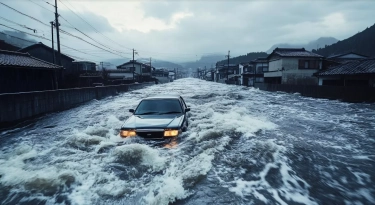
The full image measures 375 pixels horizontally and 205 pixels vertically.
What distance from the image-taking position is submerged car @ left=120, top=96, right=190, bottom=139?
6.44m

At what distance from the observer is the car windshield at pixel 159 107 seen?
7.92m

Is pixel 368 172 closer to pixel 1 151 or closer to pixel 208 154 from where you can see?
pixel 208 154

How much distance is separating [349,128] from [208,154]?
864 centimetres

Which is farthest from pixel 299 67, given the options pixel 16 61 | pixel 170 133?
pixel 16 61

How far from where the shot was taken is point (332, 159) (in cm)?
668

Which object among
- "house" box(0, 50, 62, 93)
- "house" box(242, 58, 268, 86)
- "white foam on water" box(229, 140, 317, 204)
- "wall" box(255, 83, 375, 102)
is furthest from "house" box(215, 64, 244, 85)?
"white foam on water" box(229, 140, 317, 204)

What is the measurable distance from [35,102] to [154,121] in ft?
33.6

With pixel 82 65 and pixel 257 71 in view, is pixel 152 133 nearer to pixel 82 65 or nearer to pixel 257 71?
pixel 82 65

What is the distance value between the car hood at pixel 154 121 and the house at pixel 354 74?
69.3 feet

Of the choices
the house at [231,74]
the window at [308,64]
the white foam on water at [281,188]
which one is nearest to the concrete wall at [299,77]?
the window at [308,64]

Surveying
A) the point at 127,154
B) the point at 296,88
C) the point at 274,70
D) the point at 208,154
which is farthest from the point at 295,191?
the point at 274,70

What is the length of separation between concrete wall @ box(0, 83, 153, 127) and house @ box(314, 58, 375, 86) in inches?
1022

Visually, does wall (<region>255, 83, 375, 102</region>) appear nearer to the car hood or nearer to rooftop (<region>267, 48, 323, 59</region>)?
rooftop (<region>267, 48, 323, 59</region>)

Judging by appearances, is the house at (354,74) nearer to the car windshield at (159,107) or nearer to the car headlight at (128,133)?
the car windshield at (159,107)
